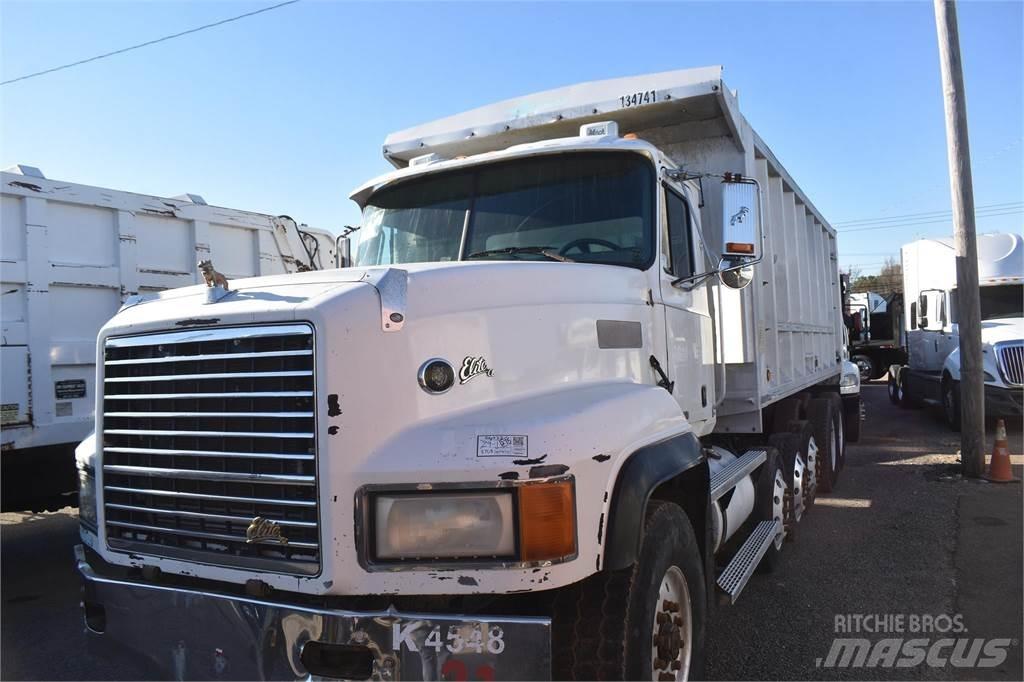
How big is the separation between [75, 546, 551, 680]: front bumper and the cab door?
6.02ft

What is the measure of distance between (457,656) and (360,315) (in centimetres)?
111

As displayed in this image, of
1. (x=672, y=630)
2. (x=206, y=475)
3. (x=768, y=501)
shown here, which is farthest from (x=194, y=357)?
(x=768, y=501)

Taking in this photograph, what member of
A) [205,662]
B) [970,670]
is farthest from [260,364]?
[970,670]

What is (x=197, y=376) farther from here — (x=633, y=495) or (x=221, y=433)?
(x=633, y=495)

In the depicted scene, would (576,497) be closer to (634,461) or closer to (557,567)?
(557,567)

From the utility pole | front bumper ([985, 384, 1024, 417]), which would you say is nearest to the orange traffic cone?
the utility pole

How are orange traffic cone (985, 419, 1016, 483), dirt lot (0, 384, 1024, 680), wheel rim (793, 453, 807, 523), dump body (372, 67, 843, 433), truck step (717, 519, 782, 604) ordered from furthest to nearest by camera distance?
orange traffic cone (985, 419, 1016, 483)
wheel rim (793, 453, 807, 523)
dump body (372, 67, 843, 433)
dirt lot (0, 384, 1024, 680)
truck step (717, 519, 782, 604)

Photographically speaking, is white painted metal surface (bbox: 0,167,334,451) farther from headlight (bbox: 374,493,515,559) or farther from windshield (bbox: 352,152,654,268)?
headlight (bbox: 374,493,515,559)

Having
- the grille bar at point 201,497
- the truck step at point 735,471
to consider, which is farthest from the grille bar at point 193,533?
the truck step at point 735,471

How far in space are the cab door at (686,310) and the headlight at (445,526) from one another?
5.50ft

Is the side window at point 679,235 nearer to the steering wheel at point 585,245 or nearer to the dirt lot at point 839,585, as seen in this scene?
the steering wheel at point 585,245

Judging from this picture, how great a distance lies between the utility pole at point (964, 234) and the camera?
8.40m

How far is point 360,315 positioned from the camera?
92.1 inches

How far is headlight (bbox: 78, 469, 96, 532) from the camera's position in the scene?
3016 millimetres
